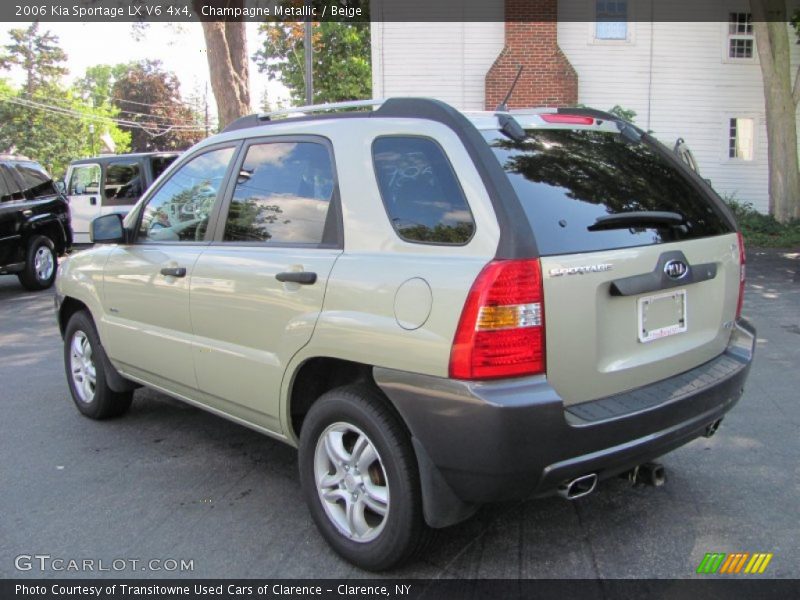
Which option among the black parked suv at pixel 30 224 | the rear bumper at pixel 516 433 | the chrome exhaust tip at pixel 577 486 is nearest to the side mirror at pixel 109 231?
the rear bumper at pixel 516 433

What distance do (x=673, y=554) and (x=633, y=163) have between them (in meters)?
1.71

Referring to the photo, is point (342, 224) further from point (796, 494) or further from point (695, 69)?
point (695, 69)

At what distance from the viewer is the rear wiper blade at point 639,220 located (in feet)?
8.90

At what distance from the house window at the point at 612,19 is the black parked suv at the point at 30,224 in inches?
515

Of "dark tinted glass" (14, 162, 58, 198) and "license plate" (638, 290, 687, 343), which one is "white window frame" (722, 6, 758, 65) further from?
"license plate" (638, 290, 687, 343)

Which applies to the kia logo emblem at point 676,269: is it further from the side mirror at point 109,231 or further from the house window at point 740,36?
the house window at point 740,36

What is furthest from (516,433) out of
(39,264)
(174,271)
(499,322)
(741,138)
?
(741,138)

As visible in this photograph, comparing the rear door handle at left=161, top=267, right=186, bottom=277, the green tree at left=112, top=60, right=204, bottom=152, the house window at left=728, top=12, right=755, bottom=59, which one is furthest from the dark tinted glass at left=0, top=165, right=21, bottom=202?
the green tree at left=112, top=60, right=204, bottom=152

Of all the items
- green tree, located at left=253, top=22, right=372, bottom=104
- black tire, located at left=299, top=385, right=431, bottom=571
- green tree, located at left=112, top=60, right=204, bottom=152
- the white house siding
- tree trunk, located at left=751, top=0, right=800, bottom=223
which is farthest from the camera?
green tree, located at left=112, top=60, right=204, bottom=152

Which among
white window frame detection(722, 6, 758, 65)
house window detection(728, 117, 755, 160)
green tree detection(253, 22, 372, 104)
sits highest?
green tree detection(253, 22, 372, 104)

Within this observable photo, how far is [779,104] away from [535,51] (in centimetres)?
546

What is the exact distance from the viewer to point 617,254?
2654mm

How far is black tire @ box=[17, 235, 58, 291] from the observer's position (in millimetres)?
10969

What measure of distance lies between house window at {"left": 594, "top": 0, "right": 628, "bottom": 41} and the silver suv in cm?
1563
